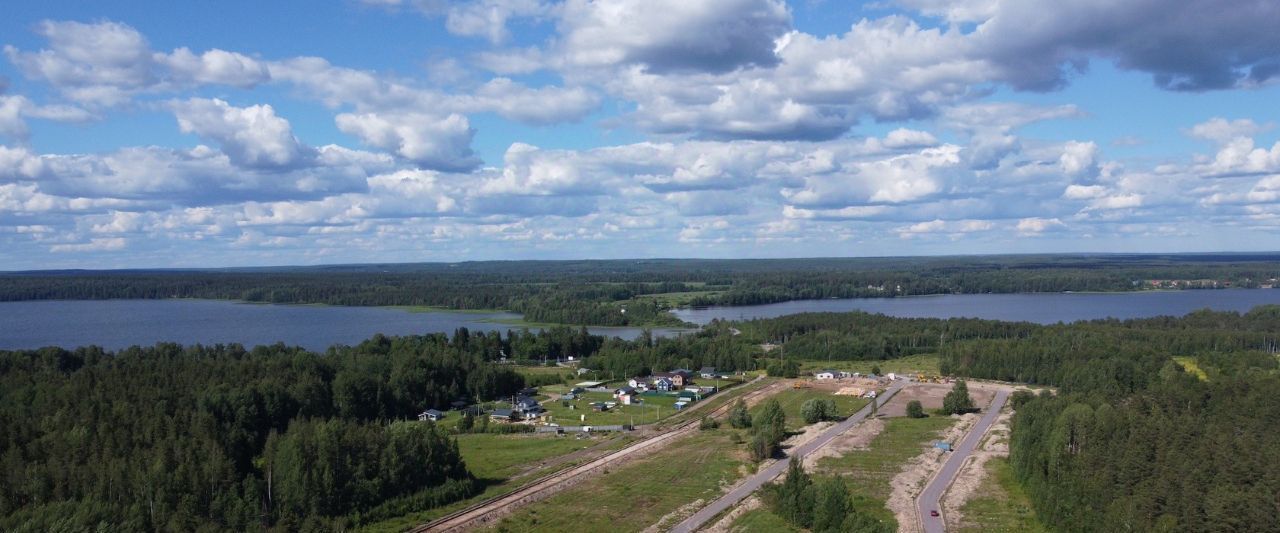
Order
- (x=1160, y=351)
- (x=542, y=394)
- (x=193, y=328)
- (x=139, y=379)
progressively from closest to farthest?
(x=139, y=379)
(x=542, y=394)
(x=1160, y=351)
(x=193, y=328)

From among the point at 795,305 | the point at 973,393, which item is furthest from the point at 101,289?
the point at 973,393

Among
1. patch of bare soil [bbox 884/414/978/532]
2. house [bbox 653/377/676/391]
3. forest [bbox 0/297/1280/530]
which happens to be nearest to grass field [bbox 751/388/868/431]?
house [bbox 653/377/676/391]

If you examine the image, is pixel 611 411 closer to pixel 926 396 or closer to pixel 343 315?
pixel 926 396

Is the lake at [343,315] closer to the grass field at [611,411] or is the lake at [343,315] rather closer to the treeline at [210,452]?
the treeline at [210,452]

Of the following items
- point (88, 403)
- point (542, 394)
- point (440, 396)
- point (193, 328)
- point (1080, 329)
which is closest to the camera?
point (88, 403)

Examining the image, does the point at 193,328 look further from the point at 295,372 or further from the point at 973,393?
the point at 973,393

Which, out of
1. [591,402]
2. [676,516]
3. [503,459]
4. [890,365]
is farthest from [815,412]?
[890,365]

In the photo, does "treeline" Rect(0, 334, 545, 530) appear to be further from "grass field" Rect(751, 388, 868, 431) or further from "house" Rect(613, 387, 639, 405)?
"grass field" Rect(751, 388, 868, 431)
